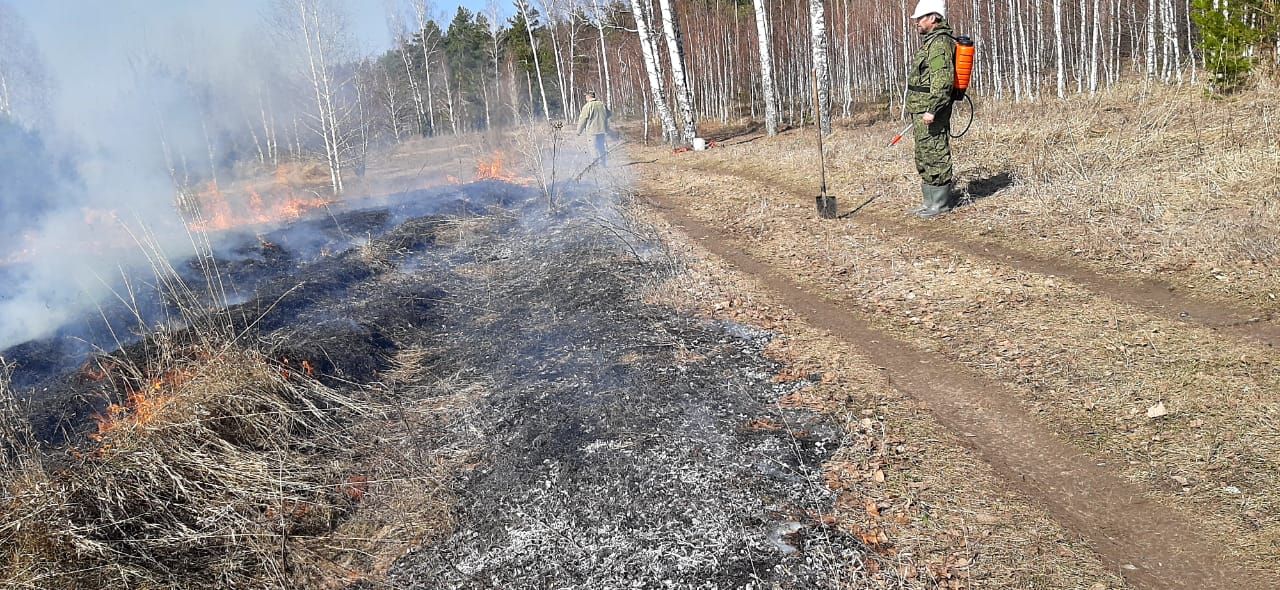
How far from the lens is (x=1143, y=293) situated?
5559mm

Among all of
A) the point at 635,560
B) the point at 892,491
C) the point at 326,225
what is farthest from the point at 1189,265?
the point at 326,225

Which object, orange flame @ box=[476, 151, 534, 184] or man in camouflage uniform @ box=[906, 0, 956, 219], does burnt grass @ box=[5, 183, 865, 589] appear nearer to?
man in camouflage uniform @ box=[906, 0, 956, 219]

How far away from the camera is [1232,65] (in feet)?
33.3

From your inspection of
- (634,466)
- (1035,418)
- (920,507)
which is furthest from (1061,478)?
(634,466)

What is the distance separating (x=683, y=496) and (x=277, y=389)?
3001 millimetres

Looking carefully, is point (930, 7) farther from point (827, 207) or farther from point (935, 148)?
point (827, 207)

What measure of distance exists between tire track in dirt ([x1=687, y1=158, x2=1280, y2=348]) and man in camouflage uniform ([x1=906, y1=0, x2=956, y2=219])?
0.63m

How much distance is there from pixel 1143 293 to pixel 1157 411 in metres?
2.01

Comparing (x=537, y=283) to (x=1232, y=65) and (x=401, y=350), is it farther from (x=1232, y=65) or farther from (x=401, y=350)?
(x=1232, y=65)

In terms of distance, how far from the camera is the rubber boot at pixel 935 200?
8320 millimetres

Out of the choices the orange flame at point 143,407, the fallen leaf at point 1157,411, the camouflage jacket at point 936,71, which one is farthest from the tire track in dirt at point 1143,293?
the orange flame at point 143,407

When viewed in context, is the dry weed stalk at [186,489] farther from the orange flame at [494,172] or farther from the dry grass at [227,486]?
Result: the orange flame at [494,172]

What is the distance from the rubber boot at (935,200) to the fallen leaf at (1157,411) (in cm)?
465

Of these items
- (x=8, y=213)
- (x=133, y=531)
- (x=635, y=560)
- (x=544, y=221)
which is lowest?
(x=635, y=560)
